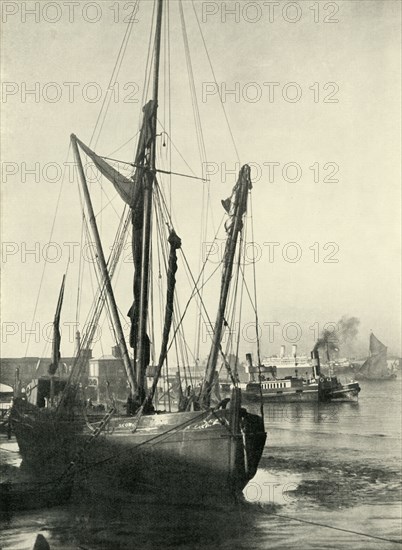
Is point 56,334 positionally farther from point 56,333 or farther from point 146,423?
point 146,423

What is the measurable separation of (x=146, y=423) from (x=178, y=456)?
106 cm

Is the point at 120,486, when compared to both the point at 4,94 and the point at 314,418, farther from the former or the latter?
the point at 314,418

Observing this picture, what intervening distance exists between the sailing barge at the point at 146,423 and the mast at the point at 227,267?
0.09 ft

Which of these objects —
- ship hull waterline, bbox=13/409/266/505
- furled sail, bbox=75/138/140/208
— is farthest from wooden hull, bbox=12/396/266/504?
furled sail, bbox=75/138/140/208

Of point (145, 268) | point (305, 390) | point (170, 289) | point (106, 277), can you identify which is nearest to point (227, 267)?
point (170, 289)

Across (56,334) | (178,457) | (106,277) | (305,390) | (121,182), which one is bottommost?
(305,390)

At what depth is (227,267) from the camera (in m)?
16.0

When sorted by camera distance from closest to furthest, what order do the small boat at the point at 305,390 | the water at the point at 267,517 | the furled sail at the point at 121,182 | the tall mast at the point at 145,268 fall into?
the water at the point at 267,517, the tall mast at the point at 145,268, the furled sail at the point at 121,182, the small boat at the point at 305,390

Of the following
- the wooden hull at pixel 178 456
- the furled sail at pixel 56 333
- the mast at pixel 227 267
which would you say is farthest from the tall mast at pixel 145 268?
the furled sail at pixel 56 333

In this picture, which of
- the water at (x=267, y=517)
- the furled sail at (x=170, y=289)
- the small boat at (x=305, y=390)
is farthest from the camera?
the small boat at (x=305, y=390)

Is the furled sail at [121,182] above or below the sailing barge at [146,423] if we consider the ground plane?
above

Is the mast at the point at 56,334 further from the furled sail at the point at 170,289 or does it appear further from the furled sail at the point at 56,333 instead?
the furled sail at the point at 170,289

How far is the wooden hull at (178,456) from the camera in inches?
501

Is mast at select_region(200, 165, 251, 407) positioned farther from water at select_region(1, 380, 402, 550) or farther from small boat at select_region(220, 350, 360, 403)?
small boat at select_region(220, 350, 360, 403)
